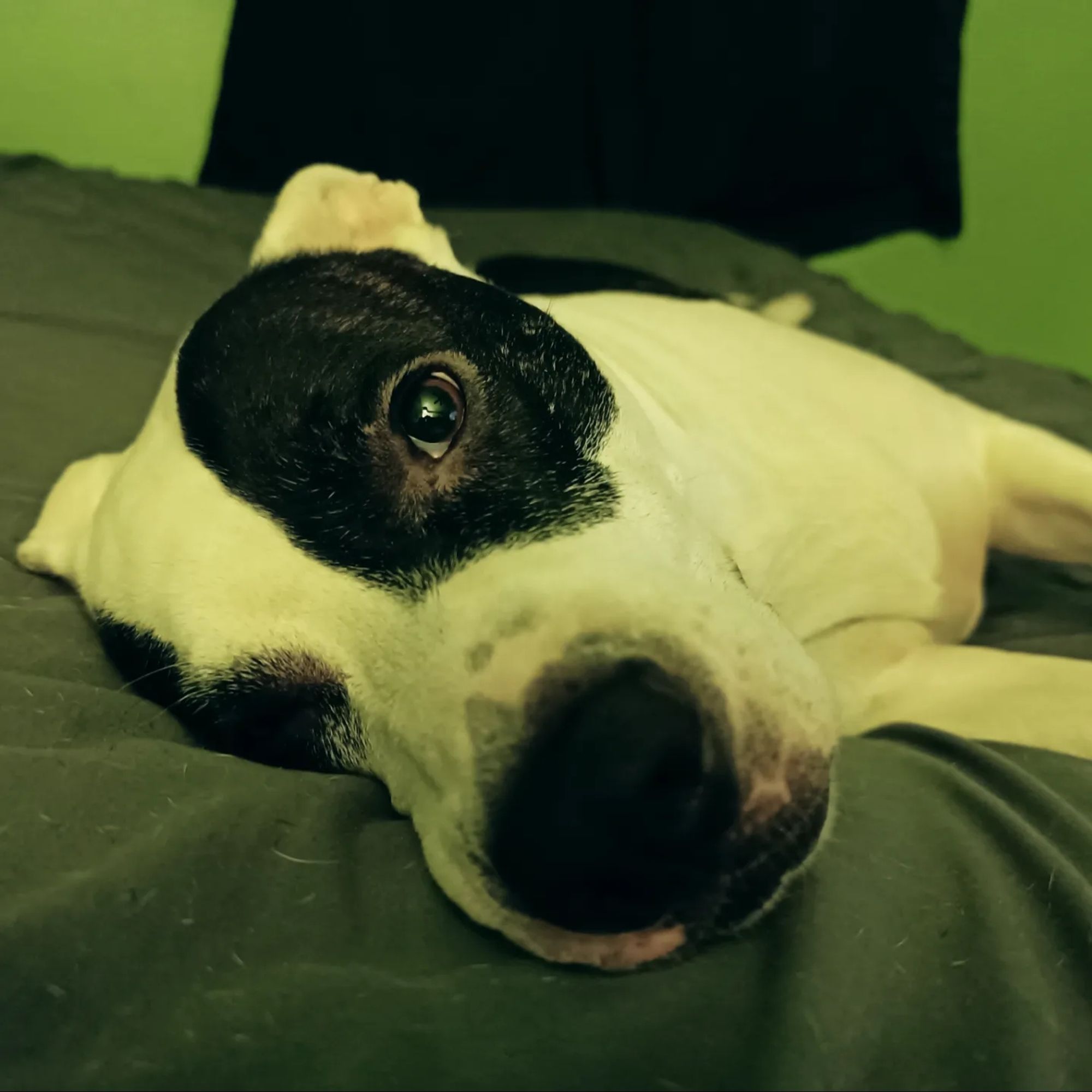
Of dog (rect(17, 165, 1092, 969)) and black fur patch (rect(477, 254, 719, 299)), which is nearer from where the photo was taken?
dog (rect(17, 165, 1092, 969))

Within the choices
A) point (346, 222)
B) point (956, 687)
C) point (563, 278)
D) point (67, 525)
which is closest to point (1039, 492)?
point (956, 687)

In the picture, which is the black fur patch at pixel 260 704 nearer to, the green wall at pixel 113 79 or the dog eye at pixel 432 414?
the dog eye at pixel 432 414

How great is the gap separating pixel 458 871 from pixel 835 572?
1.04 m

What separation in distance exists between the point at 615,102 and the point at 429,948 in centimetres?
326

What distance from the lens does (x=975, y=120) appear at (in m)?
3.44

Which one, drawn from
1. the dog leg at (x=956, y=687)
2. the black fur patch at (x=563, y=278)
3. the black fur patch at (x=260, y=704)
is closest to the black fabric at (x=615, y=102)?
the black fur patch at (x=563, y=278)

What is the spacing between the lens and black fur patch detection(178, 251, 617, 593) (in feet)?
4.03

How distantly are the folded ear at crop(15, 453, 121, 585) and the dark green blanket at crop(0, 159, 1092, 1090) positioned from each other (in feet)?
1.52

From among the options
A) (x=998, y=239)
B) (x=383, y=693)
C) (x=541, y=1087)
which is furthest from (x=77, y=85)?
(x=541, y=1087)

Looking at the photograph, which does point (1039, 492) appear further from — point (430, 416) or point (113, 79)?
point (113, 79)

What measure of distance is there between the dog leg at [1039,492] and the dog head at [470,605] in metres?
0.97

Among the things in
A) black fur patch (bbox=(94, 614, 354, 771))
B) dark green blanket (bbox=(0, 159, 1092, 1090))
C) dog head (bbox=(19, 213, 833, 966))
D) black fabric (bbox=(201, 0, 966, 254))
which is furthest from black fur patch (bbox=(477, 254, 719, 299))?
dark green blanket (bbox=(0, 159, 1092, 1090))

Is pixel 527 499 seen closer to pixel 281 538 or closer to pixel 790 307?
pixel 281 538

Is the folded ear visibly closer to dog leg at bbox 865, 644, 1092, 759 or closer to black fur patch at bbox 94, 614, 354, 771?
black fur patch at bbox 94, 614, 354, 771
